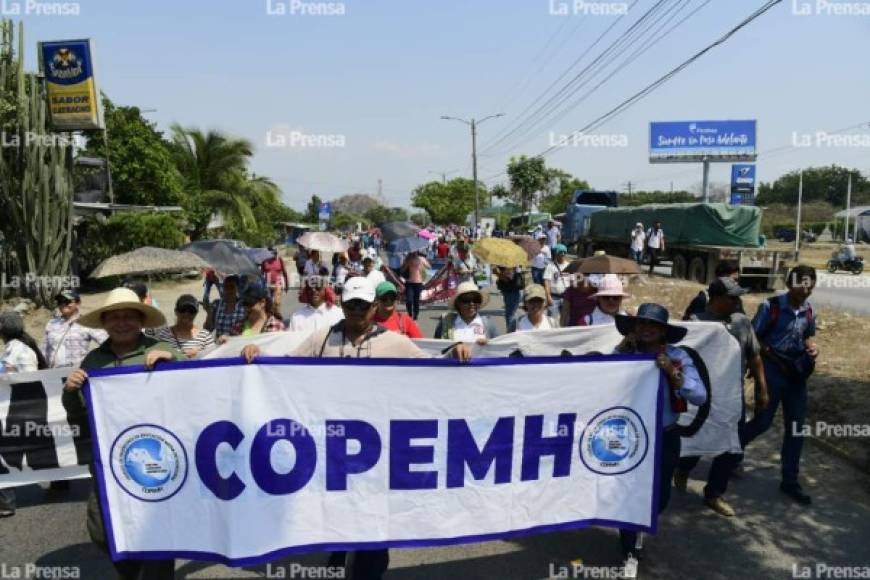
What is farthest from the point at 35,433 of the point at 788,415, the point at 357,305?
the point at 788,415

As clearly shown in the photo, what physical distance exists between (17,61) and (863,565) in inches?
695

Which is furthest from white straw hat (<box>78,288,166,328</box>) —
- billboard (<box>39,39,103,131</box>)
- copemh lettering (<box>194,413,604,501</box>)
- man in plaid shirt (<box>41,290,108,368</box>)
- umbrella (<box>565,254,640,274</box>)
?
billboard (<box>39,39,103,131</box>)

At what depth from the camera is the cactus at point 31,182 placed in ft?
48.9

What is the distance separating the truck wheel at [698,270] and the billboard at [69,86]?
1712cm

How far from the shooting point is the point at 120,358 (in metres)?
3.63

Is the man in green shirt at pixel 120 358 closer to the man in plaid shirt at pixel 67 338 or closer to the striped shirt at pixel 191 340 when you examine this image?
the striped shirt at pixel 191 340

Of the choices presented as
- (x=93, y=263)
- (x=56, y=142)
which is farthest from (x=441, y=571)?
(x=93, y=263)

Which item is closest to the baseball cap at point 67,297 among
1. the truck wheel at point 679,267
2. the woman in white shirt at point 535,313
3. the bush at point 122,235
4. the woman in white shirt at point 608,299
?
the woman in white shirt at point 535,313

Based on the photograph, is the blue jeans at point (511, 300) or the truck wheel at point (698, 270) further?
the truck wheel at point (698, 270)

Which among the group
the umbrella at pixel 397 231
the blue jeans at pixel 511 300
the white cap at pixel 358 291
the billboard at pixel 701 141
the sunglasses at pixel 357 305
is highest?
the billboard at pixel 701 141

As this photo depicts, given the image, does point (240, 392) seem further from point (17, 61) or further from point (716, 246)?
point (716, 246)

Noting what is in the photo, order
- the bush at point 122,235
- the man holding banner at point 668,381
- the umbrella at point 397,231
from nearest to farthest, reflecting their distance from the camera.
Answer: the man holding banner at point 668,381
the umbrella at point 397,231
the bush at point 122,235

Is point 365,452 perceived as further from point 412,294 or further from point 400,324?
point 412,294

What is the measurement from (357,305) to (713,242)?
19.4 m
